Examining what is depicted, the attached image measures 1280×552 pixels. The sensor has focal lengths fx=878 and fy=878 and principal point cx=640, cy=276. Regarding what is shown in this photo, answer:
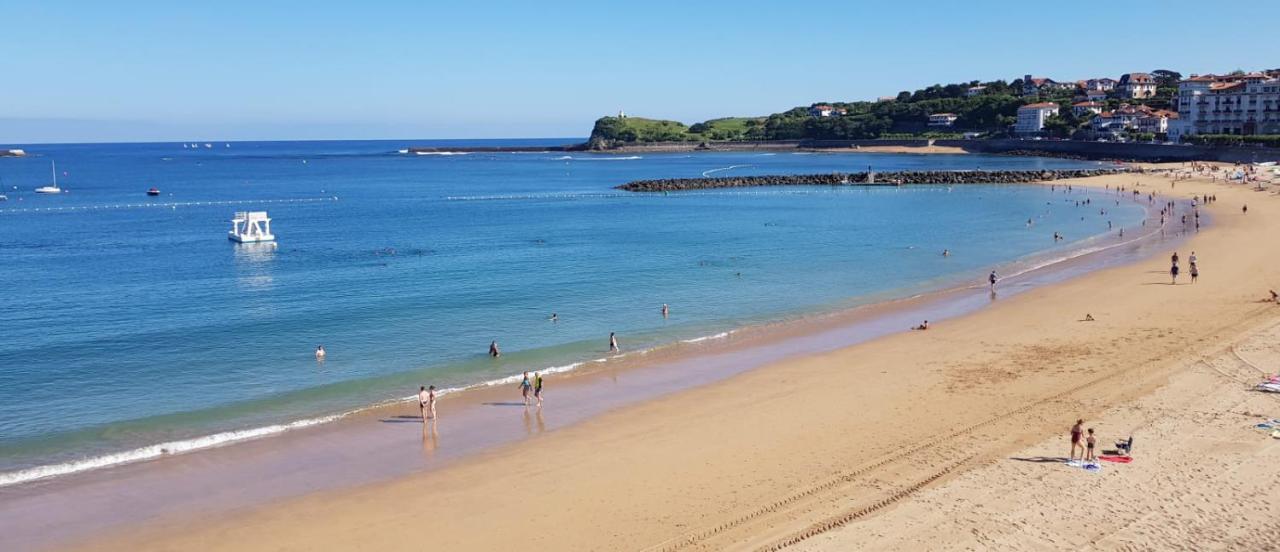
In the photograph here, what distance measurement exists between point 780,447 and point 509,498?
5374mm

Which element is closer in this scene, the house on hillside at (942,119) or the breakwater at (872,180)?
the breakwater at (872,180)

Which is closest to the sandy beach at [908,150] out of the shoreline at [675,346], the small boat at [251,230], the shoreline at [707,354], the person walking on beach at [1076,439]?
the shoreline at [675,346]

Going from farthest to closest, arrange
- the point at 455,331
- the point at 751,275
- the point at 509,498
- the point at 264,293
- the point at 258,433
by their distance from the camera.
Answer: the point at 751,275 < the point at 264,293 < the point at 455,331 < the point at 258,433 < the point at 509,498

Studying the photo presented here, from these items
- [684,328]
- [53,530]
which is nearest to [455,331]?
[684,328]

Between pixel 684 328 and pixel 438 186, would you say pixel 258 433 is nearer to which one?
pixel 684 328

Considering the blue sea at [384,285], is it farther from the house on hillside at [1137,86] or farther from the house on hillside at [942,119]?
the house on hillside at [1137,86]

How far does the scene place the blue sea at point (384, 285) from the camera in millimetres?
21203

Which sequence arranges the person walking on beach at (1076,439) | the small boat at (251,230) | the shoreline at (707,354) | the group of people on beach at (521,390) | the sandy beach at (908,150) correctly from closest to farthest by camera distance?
the person walking on beach at (1076,439)
the shoreline at (707,354)
the group of people on beach at (521,390)
the small boat at (251,230)
the sandy beach at (908,150)

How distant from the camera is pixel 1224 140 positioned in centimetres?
11125

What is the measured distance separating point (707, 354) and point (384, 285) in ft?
56.5

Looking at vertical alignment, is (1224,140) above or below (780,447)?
above

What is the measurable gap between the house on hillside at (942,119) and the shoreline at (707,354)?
15390 cm

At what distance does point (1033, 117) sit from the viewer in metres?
162

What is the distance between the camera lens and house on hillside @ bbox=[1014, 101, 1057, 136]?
161 metres
